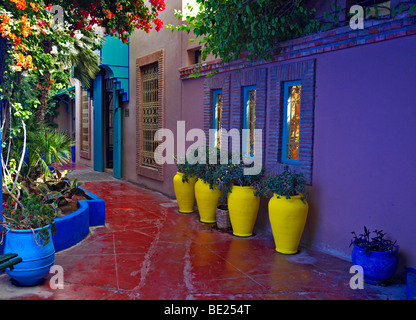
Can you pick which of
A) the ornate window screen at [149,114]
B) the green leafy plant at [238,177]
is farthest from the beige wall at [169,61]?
the green leafy plant at [238,177]

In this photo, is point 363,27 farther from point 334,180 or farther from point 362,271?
point 362,271

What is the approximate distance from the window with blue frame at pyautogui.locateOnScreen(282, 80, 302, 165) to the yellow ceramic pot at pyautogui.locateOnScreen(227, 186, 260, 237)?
78 centimetres

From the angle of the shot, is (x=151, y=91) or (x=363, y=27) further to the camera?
(x=151, y=91)

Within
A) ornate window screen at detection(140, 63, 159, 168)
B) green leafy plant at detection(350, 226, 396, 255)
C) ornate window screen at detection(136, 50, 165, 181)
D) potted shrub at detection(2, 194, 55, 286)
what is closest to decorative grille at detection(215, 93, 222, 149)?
ornate window screen at detection(136, 50, 165, 181)

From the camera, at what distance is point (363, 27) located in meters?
4.91

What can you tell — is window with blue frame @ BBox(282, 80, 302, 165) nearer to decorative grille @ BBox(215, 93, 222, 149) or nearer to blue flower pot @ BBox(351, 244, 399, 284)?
decorative grille @ BBox(215, 93, 222, 149)

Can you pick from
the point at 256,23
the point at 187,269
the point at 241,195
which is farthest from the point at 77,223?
the point at 256,23

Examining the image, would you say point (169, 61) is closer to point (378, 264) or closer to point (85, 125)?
point (378, 264)

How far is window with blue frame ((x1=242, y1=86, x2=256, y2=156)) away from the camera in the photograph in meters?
7.04

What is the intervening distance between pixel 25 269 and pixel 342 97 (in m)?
4.15

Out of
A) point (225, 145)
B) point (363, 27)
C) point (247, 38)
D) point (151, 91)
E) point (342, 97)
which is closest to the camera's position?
point (363, 27)

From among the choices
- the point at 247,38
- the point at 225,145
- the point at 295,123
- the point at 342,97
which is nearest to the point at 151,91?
the point at 225,145
